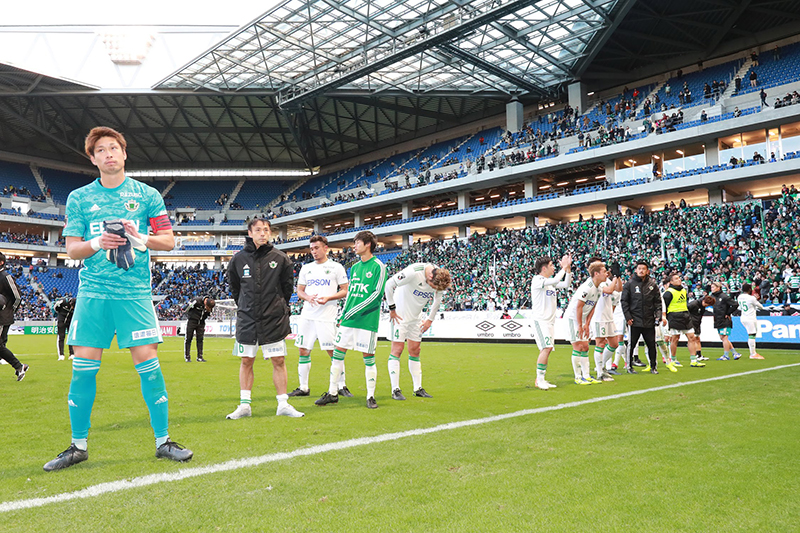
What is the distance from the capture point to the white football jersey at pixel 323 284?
26.6 ft

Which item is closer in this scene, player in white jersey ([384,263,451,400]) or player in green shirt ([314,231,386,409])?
player in green shirt ([314,231,386,409])

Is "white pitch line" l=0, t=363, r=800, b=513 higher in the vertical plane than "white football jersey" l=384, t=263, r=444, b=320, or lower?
lower

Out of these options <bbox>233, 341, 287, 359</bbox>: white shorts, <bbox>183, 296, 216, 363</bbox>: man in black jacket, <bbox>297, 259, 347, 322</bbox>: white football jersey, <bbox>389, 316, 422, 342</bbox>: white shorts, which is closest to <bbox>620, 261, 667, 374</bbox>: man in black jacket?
<bbox>389, 316, 422, 342</bbox>: white shorts

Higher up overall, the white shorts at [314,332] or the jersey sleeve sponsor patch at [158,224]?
the jersey sleeve sponsor patch at [158,224]

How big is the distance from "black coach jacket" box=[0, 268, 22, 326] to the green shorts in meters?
5.84

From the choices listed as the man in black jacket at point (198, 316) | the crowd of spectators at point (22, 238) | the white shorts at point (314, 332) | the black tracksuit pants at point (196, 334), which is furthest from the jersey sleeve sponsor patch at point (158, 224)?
the crowd of spectators at point (22, 238)

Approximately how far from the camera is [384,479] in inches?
137

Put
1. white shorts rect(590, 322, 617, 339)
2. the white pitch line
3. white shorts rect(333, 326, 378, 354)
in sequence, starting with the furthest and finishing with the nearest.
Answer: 1. white shorts rect(590, 322, 617, 339)
2. white shorts rect(333, 326, 378, 354)
3. the white pitch line

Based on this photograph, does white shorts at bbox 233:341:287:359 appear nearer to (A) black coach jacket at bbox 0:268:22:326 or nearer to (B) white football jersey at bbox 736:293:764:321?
(A) black coach jacket at bbox 0:268:22:326

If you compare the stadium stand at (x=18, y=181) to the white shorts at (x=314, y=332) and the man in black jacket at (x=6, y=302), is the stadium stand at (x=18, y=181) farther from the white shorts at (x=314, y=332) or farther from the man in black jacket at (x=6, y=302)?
the white shorts at (x=314, y=332)

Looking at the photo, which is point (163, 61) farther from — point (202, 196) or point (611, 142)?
point (611, 142)

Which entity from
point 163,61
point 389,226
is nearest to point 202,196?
Result: point 163,61

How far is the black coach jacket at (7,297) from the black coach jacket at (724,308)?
1538 cm

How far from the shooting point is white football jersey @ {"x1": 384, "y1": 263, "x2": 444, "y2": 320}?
730cm
